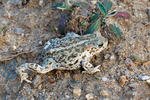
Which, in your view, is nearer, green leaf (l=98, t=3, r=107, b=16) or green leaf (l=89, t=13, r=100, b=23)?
green leaf (l=98, t=3, r=107, b=16)

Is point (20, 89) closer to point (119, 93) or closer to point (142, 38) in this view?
point (119, 93)

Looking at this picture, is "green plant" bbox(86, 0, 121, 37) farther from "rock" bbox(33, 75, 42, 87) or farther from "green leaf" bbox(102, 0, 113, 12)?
"rock" bbox(33, 75, 42, 87)

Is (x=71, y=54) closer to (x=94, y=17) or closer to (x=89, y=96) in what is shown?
(x=89, y=96)

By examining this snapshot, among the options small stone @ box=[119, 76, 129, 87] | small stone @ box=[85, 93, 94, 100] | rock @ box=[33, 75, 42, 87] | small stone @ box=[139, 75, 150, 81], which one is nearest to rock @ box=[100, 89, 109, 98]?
small stone @ box=[85, 93, 94, 100]

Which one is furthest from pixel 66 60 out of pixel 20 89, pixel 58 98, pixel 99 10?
pixel 99 10

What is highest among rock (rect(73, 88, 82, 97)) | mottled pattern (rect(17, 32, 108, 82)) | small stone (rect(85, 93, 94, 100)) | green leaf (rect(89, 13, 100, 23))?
green leaf (rect(89, 13, 100, 23))

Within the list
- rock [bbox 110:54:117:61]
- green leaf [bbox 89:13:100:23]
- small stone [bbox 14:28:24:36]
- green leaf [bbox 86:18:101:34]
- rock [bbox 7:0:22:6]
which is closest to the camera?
rock [bbox 110:54:117:61]

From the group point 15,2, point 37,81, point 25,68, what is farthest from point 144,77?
point 15,2
